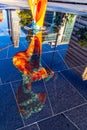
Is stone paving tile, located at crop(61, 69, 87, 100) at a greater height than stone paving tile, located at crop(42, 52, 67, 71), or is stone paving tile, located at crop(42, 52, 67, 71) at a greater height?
stone paving tile, located at crop(42, 52, 67, 71)

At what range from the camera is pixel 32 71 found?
5.42m

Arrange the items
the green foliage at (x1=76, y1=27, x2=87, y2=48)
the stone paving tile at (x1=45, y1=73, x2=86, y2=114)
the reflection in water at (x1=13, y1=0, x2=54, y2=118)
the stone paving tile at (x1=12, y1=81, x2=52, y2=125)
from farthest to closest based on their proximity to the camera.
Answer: the green foliage at (x1=76, y1=27, x2=87, y2=48) < the stone paving tile at (x1=45, y1=73, x2=86, y2=114) < the reflection in water at (x1=13, y1=0, x2=54, y2=118) < the stone paving tile at (x1=12, y1=81, x2=52, y2=125)

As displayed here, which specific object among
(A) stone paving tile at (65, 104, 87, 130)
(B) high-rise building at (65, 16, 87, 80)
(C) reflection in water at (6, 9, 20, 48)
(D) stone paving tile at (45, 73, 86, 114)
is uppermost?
(C) reflection in water at (6, 9, 20, 48)

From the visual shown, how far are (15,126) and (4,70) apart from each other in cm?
223

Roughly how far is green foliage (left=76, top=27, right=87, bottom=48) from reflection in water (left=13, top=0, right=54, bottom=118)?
1.97 m

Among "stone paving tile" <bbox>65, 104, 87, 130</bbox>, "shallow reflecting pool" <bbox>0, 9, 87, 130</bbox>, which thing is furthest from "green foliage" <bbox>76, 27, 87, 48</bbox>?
"stone paving tile" <bbox>65, 104, 87, 130</bbox>

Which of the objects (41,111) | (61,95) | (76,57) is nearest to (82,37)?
(76,57)

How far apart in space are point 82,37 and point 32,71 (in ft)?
14.3

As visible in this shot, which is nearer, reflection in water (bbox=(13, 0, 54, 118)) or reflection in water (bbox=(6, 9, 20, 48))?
reflection in water (bbox=(13, 0, 54, 118))

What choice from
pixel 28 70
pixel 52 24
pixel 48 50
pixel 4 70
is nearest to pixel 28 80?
pixel 28 70

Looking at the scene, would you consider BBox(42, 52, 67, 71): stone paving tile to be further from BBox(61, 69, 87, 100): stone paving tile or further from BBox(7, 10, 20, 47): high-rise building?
BBox(7, 10, 20, 47): high-rise building

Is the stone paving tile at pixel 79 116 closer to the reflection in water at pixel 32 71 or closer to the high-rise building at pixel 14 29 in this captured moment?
the reflection in water at pixel 32 71

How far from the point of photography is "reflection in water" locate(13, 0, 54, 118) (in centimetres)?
422

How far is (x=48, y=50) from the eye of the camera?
7211 mm
